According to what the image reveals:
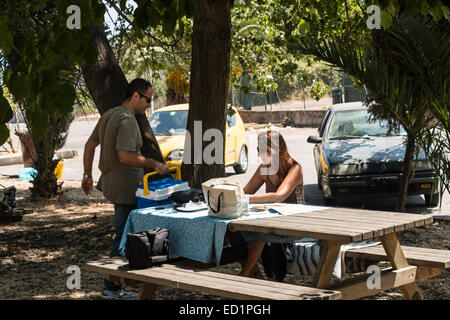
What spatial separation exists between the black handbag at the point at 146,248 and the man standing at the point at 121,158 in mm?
947

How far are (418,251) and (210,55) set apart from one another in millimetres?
3437

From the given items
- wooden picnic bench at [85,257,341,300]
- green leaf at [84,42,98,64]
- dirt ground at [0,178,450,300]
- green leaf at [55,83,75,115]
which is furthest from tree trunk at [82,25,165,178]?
green leaf at [55,83,75,115]

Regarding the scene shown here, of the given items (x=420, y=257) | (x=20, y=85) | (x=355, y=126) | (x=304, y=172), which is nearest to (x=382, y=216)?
(x=420, y=257)

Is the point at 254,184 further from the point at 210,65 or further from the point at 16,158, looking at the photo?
the point at 16,158

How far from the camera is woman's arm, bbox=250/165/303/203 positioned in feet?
20.2

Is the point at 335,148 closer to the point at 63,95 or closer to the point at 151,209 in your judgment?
the point at 151,209

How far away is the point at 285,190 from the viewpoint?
624 centimetres

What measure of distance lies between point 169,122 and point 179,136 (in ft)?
3.25

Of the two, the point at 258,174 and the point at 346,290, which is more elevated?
the point at 258,174

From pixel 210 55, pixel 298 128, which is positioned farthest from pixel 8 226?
pixel 298 128

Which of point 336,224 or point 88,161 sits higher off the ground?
point 88,161

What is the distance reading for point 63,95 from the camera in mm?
3588

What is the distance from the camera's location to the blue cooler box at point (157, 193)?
6.16 metres

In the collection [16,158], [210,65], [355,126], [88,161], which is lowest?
[16,158]
